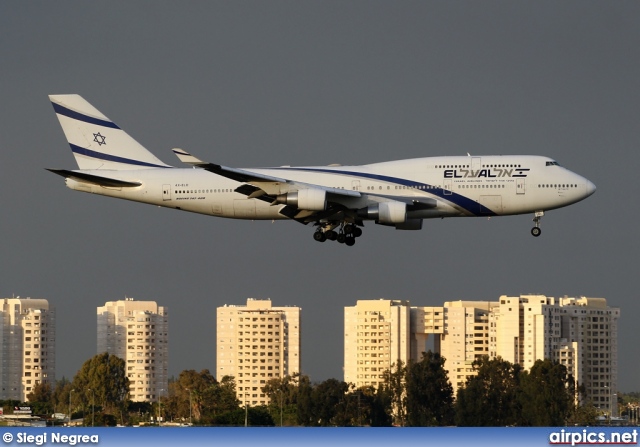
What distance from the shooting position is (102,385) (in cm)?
18025

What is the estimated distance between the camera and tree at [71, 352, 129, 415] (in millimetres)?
180250

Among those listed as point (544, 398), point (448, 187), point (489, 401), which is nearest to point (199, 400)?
point (489, 401)

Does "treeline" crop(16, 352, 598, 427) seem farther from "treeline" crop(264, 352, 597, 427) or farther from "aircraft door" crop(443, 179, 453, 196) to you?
"aircraft door" crop(443, 179, 453, 196)

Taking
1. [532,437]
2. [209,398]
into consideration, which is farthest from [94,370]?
[532,437]

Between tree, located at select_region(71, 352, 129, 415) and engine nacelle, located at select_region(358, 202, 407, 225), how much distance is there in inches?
4251

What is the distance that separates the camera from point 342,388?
15562 centimetres

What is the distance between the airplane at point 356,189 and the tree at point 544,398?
2581 inches

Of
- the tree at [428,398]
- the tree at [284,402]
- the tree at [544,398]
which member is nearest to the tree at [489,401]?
the tree at [544,398]

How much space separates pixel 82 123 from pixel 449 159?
26.4m

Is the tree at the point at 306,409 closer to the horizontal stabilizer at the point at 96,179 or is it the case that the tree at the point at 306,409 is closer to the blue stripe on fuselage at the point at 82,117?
the blue stripe on fuselage at the point at 82,117

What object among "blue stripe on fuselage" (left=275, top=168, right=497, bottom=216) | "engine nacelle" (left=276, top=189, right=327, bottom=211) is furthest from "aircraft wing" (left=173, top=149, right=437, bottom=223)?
"blue stripe on fuselage" (left=275, top=168, right=497, bottom=216)

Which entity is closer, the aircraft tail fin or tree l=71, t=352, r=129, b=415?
the aircraft tail fin

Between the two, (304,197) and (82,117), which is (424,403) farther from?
(304,197)

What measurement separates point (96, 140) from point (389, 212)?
22769 mm
